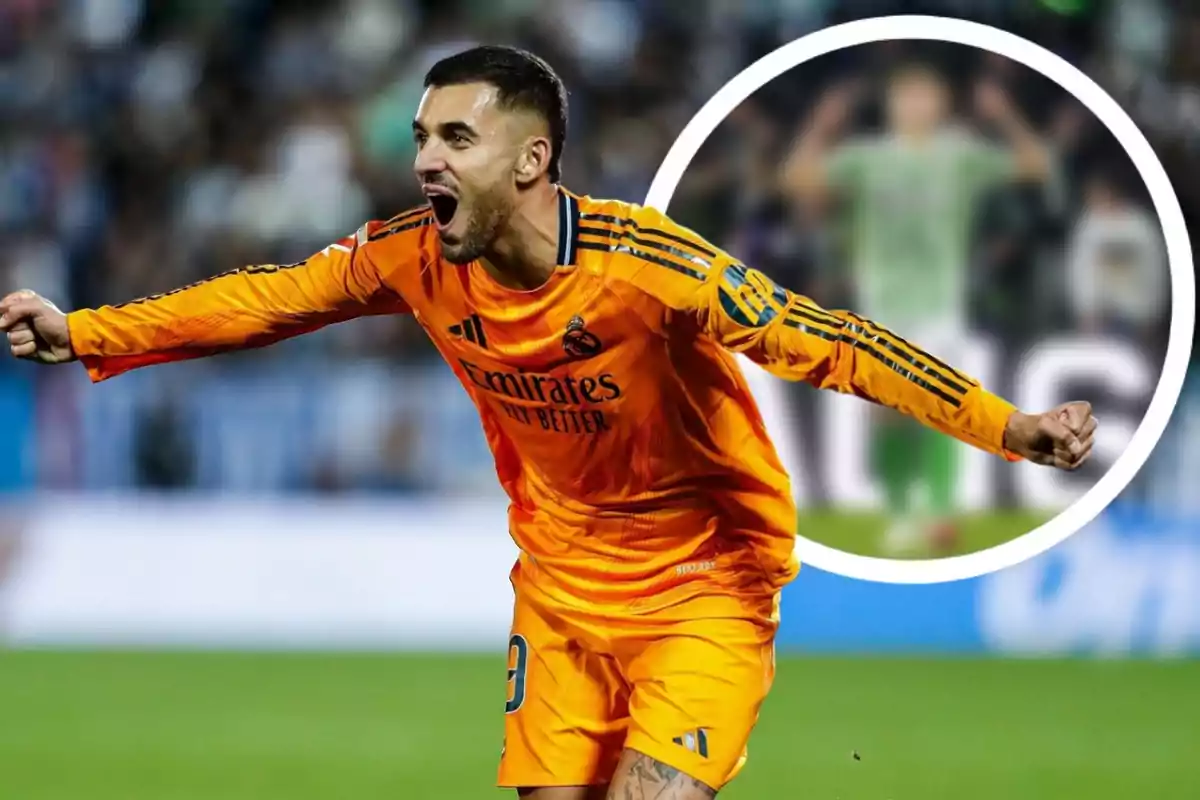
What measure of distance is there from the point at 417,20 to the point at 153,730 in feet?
23.2

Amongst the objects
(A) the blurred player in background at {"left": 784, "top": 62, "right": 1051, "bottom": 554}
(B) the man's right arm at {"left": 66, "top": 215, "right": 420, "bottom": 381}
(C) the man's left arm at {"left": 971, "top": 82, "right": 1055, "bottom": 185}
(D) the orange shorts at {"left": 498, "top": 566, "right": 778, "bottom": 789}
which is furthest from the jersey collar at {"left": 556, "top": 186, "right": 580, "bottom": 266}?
(A) the blurred player in background at {"left": 784, "top": 62, "right": 1051, "bottom": 554}

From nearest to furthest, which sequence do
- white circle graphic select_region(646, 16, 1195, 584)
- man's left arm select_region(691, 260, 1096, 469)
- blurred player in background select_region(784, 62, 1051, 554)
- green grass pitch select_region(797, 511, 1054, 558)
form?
man's left arm select_region(691, 260, 1096, 469) < white circle graphic select_region(646, 16, 1195, 584) < green grass pitch select_region(797, 511, 1054, 558) < blurred player in background select_region(784, 62, 1051, 554)

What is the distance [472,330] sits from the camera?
545cm

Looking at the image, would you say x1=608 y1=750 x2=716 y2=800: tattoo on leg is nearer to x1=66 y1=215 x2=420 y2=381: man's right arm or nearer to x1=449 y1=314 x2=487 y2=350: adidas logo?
x1=449 y1=314 x2=487 y2=350: adidas logo

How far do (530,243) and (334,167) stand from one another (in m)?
9.25

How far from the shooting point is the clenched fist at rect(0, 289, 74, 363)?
5.50 m

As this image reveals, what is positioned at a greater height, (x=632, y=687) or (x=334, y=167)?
(x=334, y=167)

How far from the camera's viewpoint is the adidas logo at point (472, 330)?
5.43m

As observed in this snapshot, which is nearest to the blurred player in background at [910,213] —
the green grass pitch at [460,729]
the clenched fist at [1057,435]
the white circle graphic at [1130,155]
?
the green grass pitch at [460,729]

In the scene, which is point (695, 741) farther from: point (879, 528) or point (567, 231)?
point (879, 528)

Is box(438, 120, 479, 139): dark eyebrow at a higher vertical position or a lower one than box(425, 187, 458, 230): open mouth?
higher

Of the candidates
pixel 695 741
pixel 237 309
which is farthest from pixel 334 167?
pixel 695 741

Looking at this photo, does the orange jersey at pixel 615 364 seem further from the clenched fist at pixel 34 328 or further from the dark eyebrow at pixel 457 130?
the dark eyebrow at pixel 457 130

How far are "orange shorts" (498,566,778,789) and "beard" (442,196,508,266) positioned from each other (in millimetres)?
1071
